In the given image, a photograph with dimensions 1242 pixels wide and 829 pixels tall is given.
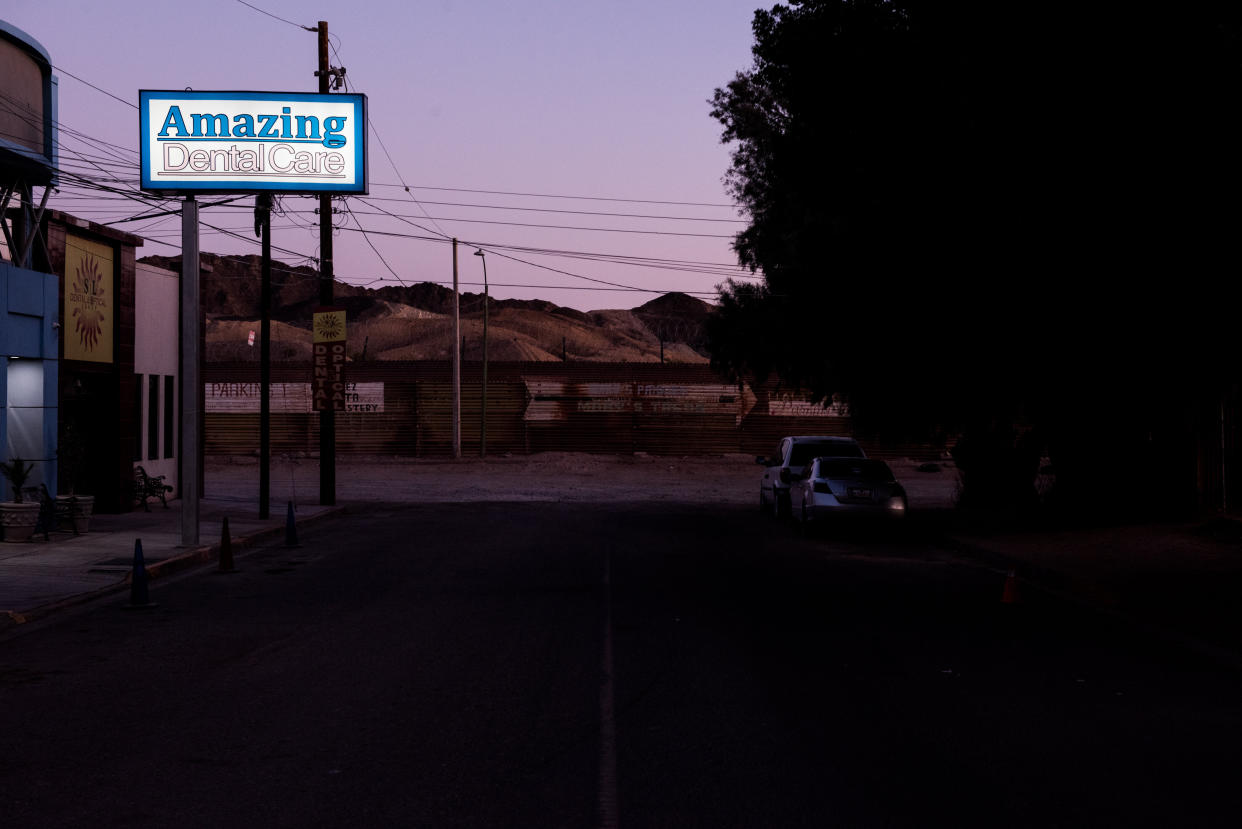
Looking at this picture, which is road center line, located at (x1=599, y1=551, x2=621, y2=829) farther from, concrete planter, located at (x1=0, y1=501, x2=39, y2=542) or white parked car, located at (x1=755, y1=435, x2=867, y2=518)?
white parked car, located at (x1=755, y1=435, x2=867, y2=518)

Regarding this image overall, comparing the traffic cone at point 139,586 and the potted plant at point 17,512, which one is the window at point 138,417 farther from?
the traffic cone at point 139,586

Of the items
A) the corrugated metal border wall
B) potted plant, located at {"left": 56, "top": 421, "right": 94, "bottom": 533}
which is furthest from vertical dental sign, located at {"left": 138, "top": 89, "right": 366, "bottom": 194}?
the corrugated metal border wall

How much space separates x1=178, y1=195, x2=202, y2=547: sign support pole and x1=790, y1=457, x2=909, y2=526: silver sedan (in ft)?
34.1

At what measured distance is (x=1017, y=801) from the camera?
636 cm

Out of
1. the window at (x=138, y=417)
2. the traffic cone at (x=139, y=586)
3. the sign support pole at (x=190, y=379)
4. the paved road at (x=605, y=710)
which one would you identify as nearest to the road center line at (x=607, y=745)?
the paved road at (x=605, y=710)

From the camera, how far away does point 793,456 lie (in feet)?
88.0

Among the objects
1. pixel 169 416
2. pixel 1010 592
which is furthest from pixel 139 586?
pixel 169 416

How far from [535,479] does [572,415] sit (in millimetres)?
9736

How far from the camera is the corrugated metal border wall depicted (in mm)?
51875

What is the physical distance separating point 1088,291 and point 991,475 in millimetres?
9298

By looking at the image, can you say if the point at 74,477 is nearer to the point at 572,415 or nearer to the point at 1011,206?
the point at 1011,206

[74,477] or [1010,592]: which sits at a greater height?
[74,477]

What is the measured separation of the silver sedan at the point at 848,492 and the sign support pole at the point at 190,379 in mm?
10384

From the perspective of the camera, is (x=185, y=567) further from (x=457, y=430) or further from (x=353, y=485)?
(x=457, y=430)
